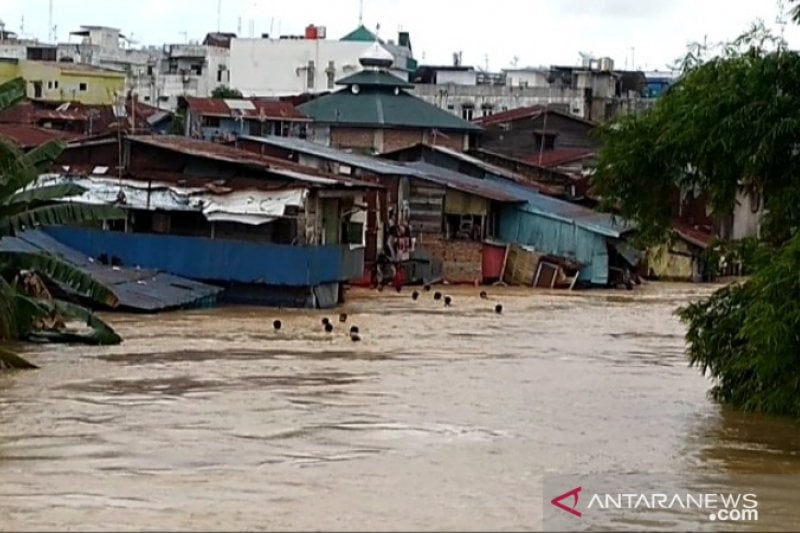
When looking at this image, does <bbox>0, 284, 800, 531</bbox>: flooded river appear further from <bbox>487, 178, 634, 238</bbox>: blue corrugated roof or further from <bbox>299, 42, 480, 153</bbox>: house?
<bbox>299, 42, 480, 153</bbox>: house

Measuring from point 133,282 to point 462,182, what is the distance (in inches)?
595

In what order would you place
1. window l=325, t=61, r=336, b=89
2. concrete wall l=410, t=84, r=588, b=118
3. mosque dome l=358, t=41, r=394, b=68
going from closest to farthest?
mosque dome l=358, t=41, r=394, b=68 → concrete wall l=410, t=84, r=588, b=118 → window l=325, t=61, r=336, b=89

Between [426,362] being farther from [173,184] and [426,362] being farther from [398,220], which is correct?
[398,220]

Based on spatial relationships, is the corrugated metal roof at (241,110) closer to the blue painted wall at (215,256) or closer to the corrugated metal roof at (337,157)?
the corrugated metal roof at (337,157)

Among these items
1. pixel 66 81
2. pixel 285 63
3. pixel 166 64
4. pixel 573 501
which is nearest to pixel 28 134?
pixel 66 81

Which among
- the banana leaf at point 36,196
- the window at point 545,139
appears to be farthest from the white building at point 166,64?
the banana leaf at point 36,196

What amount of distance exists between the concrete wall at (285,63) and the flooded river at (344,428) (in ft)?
157

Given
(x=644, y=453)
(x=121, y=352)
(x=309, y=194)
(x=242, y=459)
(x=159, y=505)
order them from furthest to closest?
(x=309, y=194), (x=121, y=352), (x=644, y=453), (x=242, y=459), (x=159, y=505)

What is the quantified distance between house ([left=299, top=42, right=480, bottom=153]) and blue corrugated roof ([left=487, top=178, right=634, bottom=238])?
892 centimetres

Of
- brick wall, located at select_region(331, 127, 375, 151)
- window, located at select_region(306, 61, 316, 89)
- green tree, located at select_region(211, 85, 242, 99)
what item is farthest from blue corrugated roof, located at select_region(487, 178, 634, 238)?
window, located at select_region(306, 61, 316, 89)

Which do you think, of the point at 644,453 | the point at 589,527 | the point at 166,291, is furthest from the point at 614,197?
the point at 166,291

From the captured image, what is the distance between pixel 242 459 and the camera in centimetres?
1294

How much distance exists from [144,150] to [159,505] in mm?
22843

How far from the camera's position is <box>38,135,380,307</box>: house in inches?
1198
